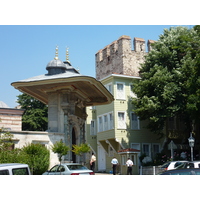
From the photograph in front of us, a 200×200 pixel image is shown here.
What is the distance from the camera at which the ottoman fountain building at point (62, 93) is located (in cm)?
2039

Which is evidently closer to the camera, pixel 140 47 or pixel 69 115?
pixel 69 115

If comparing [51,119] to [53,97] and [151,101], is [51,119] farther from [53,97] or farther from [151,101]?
[151,101]

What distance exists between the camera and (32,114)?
4150 cm

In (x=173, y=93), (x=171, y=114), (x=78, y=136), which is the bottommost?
(x=78, y=136)

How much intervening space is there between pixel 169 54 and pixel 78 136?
14157 mm

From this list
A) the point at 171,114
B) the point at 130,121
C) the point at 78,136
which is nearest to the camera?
the point at 78,136

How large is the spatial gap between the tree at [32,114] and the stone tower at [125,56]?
1042 cm

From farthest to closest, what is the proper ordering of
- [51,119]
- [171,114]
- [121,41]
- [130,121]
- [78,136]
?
[121,41] < [130,121] < [171,114] < [78,136] < [51,119]

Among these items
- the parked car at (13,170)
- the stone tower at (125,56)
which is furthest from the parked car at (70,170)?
the stone tower at (125,56)

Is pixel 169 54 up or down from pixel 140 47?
down

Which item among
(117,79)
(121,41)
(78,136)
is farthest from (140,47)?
(78,136)

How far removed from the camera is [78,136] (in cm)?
2423

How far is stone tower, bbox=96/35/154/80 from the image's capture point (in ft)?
144

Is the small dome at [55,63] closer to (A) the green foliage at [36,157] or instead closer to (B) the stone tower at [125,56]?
(A) the green foliage at [36,157]
